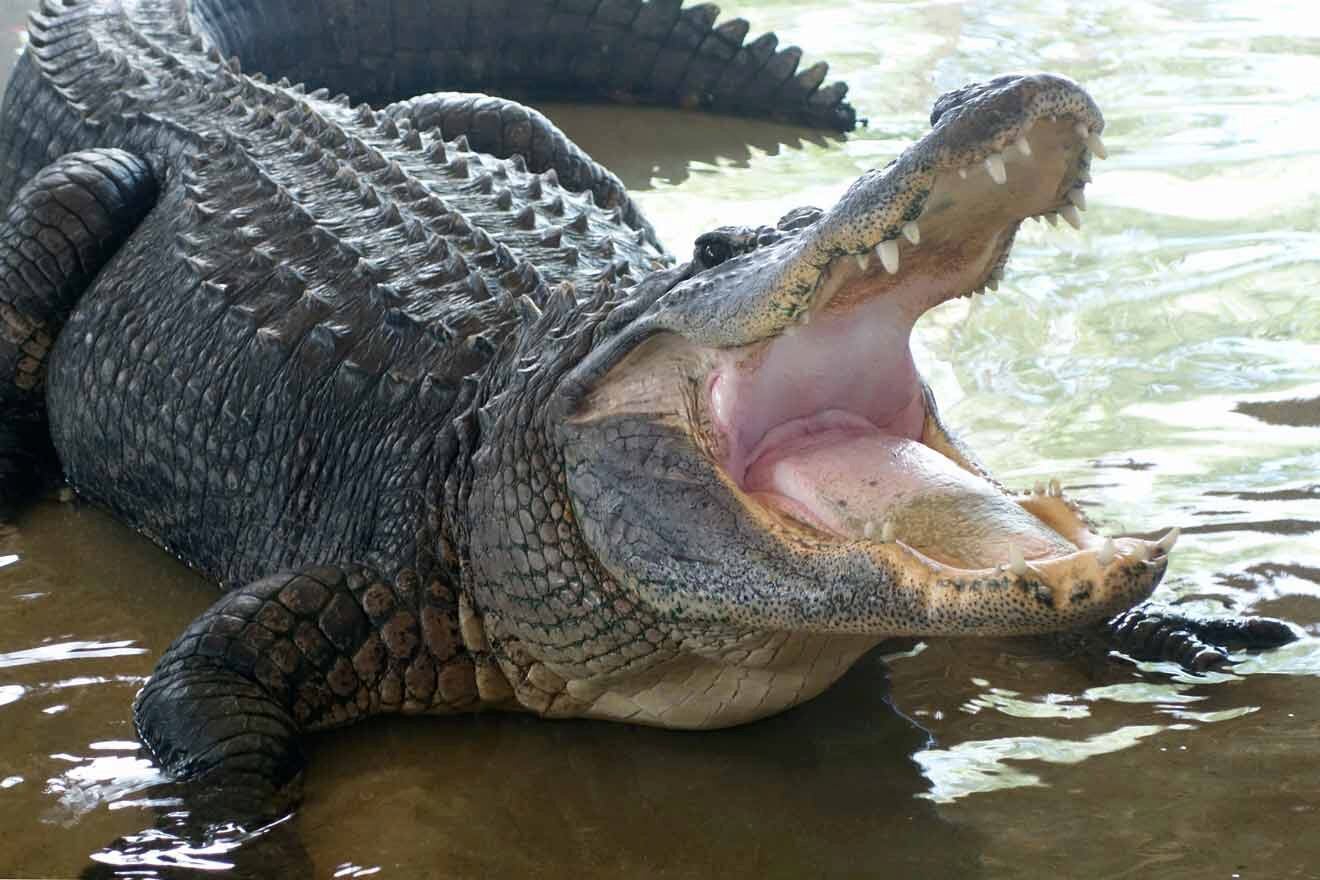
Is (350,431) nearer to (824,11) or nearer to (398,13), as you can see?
(398,13)

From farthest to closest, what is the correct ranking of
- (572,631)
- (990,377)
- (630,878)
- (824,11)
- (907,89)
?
(824,11), (907,89), (990,377), (572,631), (630,878)

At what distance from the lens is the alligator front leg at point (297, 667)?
2.88m

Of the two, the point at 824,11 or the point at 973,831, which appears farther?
the point at 824,11

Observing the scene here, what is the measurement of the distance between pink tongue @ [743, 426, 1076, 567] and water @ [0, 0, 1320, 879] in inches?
21.5

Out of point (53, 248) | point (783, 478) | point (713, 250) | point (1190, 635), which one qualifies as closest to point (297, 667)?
point (783, 478)

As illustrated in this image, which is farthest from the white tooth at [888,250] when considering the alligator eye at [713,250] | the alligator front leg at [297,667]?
the alligator front leg at [297,667]

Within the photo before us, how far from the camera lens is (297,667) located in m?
2.99

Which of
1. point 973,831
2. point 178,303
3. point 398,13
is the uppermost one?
point 398,13

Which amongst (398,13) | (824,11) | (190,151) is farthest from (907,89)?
(190,151)

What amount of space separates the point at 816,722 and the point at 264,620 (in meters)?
1.06

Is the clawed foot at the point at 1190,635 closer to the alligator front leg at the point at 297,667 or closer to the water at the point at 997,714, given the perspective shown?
the water at the point at 997,714

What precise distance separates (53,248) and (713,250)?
2.08 metres

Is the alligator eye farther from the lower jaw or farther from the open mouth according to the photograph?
the lower jaw

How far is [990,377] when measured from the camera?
175 inches
